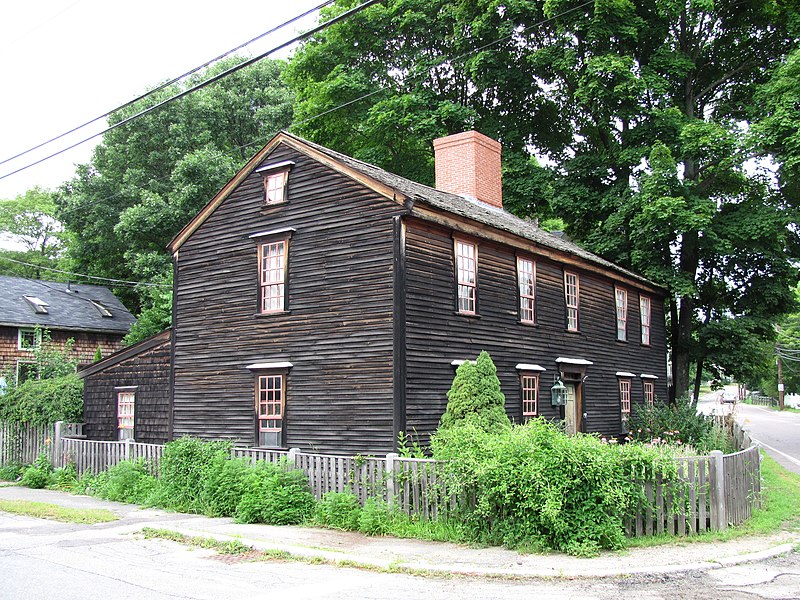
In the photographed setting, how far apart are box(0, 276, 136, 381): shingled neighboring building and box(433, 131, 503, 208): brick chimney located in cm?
2102

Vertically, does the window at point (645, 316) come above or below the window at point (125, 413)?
above

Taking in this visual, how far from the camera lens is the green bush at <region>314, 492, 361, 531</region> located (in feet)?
A: 40.3

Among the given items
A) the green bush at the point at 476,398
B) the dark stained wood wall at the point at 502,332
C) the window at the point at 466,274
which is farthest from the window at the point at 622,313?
the green bush at the point at 476,398

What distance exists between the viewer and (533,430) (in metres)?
10.8

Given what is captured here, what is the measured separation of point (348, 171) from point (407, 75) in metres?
19.5

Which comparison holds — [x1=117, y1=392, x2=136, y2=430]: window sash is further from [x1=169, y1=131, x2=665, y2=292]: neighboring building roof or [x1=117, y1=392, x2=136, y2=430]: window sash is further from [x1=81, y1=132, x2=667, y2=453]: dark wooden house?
[x1=169, y1=131, x2=665, y2=292]: neighboring building roof

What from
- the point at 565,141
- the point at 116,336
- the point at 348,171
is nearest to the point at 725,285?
the point at 565,141

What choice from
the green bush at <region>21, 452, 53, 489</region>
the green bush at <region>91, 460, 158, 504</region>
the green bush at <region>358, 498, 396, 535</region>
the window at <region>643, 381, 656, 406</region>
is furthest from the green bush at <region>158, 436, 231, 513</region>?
the window at <region>643, 381, 656, 406</region>

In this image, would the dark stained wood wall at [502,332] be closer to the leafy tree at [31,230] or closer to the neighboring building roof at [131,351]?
the neighboring building roof at [131,351]

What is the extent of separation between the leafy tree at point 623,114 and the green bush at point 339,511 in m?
18.0

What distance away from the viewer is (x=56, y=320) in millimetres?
38031

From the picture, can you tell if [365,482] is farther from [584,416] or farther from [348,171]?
[584,416]

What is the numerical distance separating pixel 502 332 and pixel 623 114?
1421 centimetres

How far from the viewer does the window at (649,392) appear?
27.9 metres
